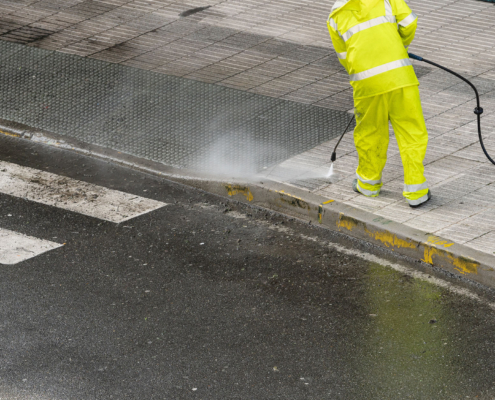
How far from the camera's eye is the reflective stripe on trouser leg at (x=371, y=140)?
6.27 meters

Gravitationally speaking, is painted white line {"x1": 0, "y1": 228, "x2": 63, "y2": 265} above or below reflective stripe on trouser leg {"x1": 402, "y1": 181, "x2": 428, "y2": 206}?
below

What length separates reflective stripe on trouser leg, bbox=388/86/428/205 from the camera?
617 centimetres

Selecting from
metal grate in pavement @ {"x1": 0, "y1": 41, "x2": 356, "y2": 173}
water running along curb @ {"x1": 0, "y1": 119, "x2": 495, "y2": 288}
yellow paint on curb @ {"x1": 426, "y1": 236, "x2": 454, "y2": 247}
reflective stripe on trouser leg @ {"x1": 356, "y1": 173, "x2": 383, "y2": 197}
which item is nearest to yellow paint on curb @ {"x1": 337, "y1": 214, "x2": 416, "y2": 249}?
water running along curb @ {"x1": 0, "y1": 119, "x2": 495, "y2": 288}

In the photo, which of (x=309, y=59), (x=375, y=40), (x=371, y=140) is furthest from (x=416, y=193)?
(x=309, y=59)

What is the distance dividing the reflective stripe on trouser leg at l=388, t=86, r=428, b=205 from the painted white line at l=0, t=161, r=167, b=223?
6.60 ft

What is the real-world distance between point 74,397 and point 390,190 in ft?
11.0

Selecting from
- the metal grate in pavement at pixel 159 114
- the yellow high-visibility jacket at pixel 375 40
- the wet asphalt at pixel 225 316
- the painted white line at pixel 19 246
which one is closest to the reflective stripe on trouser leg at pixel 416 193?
the wet asphalt at pixel 225 316

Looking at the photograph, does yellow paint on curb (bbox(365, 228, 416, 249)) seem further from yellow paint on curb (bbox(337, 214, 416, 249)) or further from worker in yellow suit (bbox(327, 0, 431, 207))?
worker in yellow suit (bbox(327, 0, 431, 207))

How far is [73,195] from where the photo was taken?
278 inches

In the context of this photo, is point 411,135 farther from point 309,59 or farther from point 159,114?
point 309,59

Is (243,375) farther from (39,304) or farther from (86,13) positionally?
(86,13)

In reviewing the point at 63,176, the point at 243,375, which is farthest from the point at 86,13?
the point at 243,375

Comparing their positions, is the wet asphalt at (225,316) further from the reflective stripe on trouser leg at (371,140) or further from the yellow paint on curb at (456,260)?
the reflective stripe on trouser leg at (371,140)

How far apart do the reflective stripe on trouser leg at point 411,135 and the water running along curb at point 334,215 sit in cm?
36
